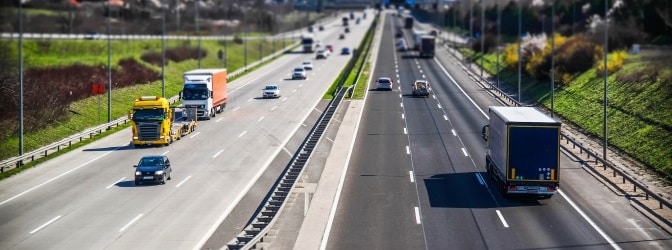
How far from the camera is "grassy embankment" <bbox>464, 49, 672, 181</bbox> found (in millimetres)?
50438

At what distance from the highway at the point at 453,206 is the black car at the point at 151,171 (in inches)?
345

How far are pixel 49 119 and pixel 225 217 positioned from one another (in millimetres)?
31589

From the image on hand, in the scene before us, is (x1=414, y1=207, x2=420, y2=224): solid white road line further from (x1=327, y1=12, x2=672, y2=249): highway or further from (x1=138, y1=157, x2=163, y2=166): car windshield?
(x1=138, y1=157, x2=163, y2=166): car windshield

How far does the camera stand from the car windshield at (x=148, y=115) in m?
53.2

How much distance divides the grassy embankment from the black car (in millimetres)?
24214

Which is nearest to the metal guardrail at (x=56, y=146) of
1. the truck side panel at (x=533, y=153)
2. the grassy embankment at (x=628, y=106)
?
the truck side panel at (x=533, y=153)

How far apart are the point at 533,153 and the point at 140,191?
17.5 meters

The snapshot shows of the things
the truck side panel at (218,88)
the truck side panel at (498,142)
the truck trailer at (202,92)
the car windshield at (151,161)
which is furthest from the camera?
the truck side panel at (218,88)

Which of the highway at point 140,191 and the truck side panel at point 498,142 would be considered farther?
the truck side panel at point 498,142

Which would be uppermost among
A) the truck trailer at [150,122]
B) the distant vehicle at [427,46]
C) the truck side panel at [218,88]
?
the distant vehicle at [427,46]

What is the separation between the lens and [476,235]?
3073 cm

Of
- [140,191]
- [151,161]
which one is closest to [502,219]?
[140,191]

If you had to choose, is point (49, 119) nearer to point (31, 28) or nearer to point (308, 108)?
point (308, 108)

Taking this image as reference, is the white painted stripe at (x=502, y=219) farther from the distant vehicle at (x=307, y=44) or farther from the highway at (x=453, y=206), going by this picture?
the distant vehicle at (x=307, y=44)
